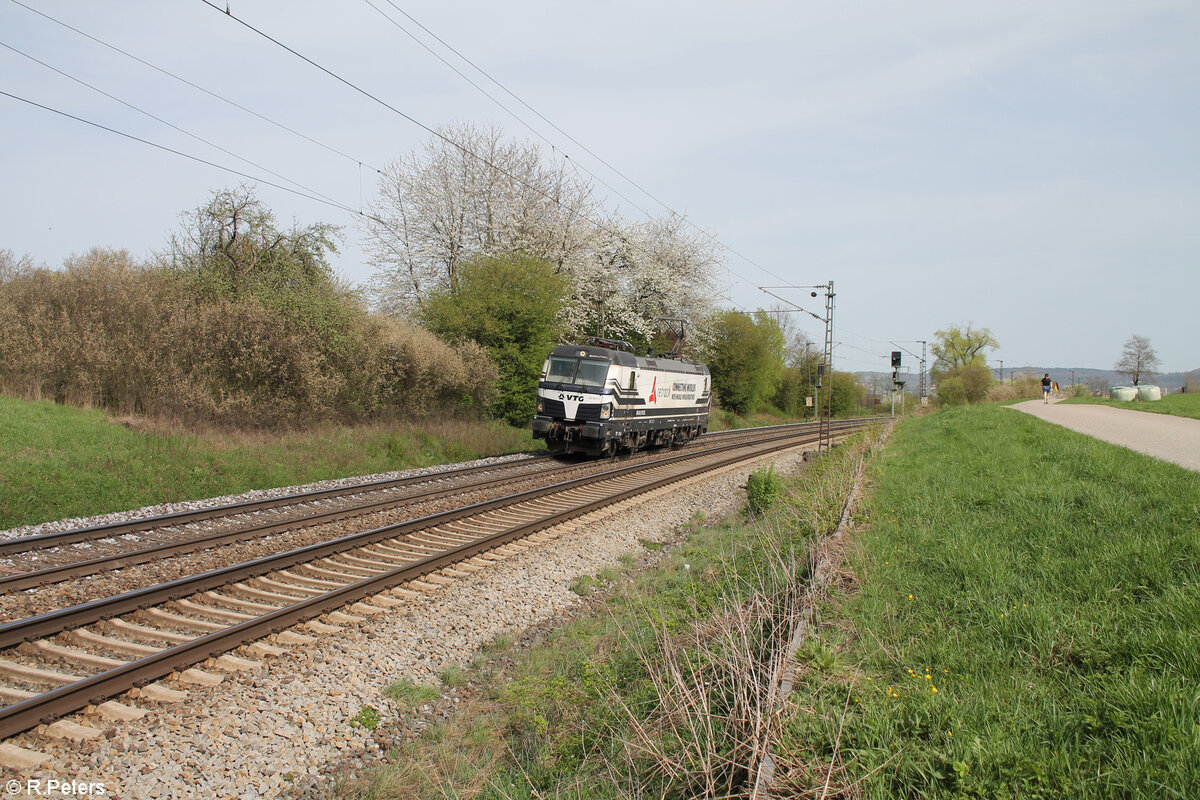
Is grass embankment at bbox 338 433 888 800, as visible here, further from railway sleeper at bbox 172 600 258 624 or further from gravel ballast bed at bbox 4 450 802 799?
railway sleeper at bbox 172 600 258 624

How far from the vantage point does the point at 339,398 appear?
18.5 metres

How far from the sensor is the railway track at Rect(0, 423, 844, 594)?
7.47 meters

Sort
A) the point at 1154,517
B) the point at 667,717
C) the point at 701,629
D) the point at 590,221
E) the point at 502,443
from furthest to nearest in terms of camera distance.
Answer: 1. the point at 590,221
2. the point at 502,443
3. the point at 1154,517
4. the point at 701,629
5. the point at 667,717

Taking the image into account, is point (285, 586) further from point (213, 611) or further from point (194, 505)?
point (194, 505)

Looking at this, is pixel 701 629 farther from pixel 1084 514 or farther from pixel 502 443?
pixel 502 443

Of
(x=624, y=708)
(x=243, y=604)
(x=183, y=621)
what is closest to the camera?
(x=624, y=708)

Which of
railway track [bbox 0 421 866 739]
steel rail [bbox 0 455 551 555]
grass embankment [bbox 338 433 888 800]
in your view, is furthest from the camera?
steel rail [bbox 0 455 551 555]

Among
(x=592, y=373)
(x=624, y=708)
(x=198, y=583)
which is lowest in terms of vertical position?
(x=198, y=583)

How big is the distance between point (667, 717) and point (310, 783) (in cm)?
221

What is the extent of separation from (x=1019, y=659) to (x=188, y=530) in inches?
387

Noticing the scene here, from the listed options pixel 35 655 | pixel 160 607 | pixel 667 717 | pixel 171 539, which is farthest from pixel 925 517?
Answer: pixel 171 539

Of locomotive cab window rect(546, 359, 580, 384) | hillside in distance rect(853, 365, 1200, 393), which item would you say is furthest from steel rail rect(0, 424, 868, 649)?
hillside in distance rect(853, 365, 1200, 393)

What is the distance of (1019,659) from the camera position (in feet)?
13.0

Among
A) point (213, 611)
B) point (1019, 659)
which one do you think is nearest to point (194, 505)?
point (213, 611)
